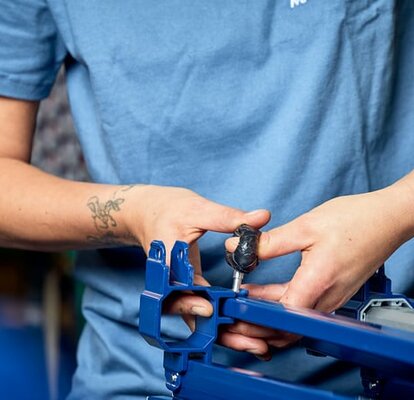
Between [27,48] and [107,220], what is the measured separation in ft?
0.82

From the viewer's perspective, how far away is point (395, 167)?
1.04 m

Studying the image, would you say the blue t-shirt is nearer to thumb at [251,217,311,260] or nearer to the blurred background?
thumb at [251,217,311,260]

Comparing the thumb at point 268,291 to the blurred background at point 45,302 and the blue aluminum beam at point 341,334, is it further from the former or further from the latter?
the blurred background at point 45,302

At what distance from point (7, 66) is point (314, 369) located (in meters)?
0.48

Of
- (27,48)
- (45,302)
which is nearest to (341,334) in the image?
(27,48)

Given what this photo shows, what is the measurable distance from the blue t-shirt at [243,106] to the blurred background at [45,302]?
Result: 0.40 m

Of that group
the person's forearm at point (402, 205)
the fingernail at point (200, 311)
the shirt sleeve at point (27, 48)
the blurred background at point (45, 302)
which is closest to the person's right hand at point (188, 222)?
the fingernail at point (200, 311)

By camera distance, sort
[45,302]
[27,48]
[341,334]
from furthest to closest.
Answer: [45,302], [27,48], [341,334]

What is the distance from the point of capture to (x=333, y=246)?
781 millimetres

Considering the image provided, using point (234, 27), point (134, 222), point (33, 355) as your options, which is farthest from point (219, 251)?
point (33, 355)

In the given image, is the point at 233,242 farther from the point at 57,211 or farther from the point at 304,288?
the point at 57,211

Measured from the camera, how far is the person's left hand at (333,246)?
775 millimetres

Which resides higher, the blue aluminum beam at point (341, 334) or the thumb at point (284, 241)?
the thumb at point (284, 241)

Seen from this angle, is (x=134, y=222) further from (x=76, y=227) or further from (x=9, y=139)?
(x=9, y=139)
